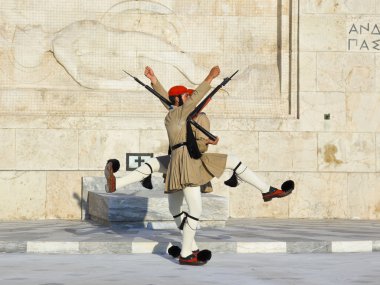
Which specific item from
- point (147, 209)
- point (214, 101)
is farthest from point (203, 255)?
Result: point (214, 101)

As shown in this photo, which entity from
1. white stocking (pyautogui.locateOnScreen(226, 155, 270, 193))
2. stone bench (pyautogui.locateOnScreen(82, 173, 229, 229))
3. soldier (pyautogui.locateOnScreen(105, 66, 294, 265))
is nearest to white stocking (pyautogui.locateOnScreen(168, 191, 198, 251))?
soldier (pyautogui.locateOnScreen(105, 66, 294, 265))

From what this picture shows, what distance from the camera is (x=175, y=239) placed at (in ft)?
38.0

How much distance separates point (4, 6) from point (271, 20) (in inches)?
189

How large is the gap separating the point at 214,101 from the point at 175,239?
592cm

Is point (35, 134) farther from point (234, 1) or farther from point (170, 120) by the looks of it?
point (170, 120)

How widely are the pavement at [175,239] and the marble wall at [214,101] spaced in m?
2.38

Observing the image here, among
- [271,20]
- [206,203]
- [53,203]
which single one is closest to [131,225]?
[206,203]

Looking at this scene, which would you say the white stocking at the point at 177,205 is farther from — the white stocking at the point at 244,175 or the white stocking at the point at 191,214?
the white stocking at the point at 244,175

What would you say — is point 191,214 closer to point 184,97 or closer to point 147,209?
point 184,97

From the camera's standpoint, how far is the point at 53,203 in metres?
16.2

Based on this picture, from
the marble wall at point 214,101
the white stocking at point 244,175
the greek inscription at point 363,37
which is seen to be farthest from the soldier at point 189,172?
the greek inscription at point 363,37

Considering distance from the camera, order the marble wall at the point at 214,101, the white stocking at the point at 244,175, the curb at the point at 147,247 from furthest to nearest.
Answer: the marble wall at the point at 214,101
the curb at the point at 147,247
the white stocking at the point at 244,175

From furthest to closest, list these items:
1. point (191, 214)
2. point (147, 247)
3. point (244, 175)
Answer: point (147, 247), point (244, 175), point (191, 214)

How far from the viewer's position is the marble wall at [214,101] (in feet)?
53.7
